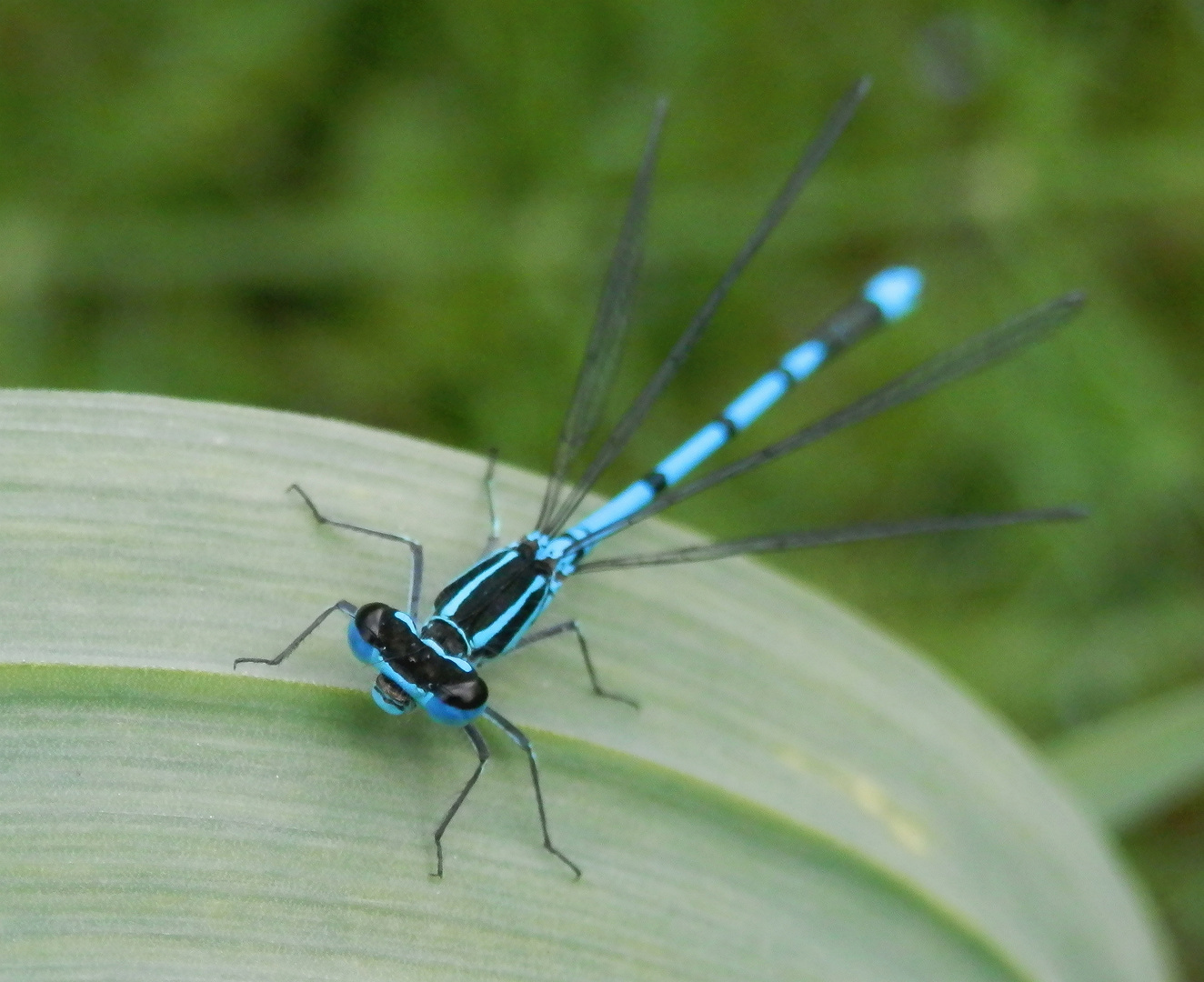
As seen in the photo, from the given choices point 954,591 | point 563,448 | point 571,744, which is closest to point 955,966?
point 571,744

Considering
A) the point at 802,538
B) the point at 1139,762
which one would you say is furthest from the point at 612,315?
the point at 1139,762

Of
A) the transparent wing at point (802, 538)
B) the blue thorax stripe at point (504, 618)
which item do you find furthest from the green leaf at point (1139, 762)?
the blue thorax stripe at point (504, 618)

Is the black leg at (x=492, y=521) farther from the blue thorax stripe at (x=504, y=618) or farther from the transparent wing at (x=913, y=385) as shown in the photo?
the transparent wing at (x=913, y=385)

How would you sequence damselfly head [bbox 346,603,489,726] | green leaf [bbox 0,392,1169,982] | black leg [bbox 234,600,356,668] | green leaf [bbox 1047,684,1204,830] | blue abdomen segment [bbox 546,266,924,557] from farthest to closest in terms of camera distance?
green leaf [bbox 1047,684,1204,830] → blue abdomen segment [bbox 546,266,924,557] → damselfly head [bbox 346,603,489,726] → black leg [bbox 234,600,356,668] → green leaf [bbox 0,392,1169,982]

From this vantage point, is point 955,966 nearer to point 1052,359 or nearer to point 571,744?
point 571,744

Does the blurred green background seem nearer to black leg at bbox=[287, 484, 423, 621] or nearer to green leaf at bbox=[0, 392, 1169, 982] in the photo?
green leaf at bbox=[0, 392, 1169, 982]

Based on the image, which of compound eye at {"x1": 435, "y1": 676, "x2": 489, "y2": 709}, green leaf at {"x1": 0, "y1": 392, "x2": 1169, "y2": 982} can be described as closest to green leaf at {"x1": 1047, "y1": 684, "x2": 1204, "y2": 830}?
green leaf at {"x1": 0, "y1": 392, "x2": 1169, "y2": 982}
